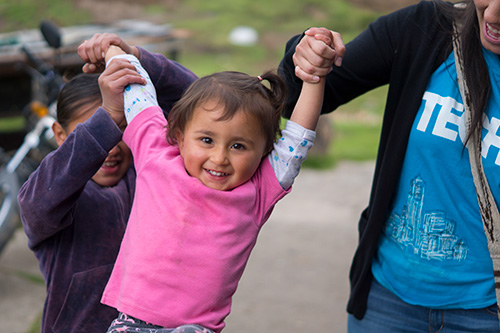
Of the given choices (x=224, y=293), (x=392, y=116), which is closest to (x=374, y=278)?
(x=392, y=116)

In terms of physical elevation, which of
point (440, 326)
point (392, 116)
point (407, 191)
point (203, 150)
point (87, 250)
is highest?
point (203, 150)

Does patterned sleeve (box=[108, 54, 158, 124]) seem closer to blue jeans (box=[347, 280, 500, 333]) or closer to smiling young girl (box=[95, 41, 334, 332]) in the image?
smiling young girl (box=[95, 41, 334, 332])

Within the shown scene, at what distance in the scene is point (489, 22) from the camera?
1572 mm

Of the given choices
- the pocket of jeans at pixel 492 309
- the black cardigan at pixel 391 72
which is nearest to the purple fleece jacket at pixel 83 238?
the black cardigan at pixel 391 72

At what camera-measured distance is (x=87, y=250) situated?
1822mm

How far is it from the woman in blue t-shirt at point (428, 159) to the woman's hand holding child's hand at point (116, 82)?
1.47 ft

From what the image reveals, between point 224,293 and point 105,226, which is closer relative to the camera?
point 224,293

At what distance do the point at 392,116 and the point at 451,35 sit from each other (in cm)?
28


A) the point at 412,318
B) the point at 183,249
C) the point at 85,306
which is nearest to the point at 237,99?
the point at 183,249

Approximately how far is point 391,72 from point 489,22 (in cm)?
34

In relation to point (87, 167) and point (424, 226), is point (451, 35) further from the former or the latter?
point (87, 167)

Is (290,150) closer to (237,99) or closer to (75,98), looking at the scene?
(237,99)

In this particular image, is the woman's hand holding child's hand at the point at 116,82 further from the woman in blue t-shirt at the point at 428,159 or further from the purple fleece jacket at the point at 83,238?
the woman in blue t-shirt at the point at 428,159

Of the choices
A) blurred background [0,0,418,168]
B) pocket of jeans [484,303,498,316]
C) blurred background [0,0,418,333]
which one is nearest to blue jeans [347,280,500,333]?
pocket of jeans [484,303,498,316]
